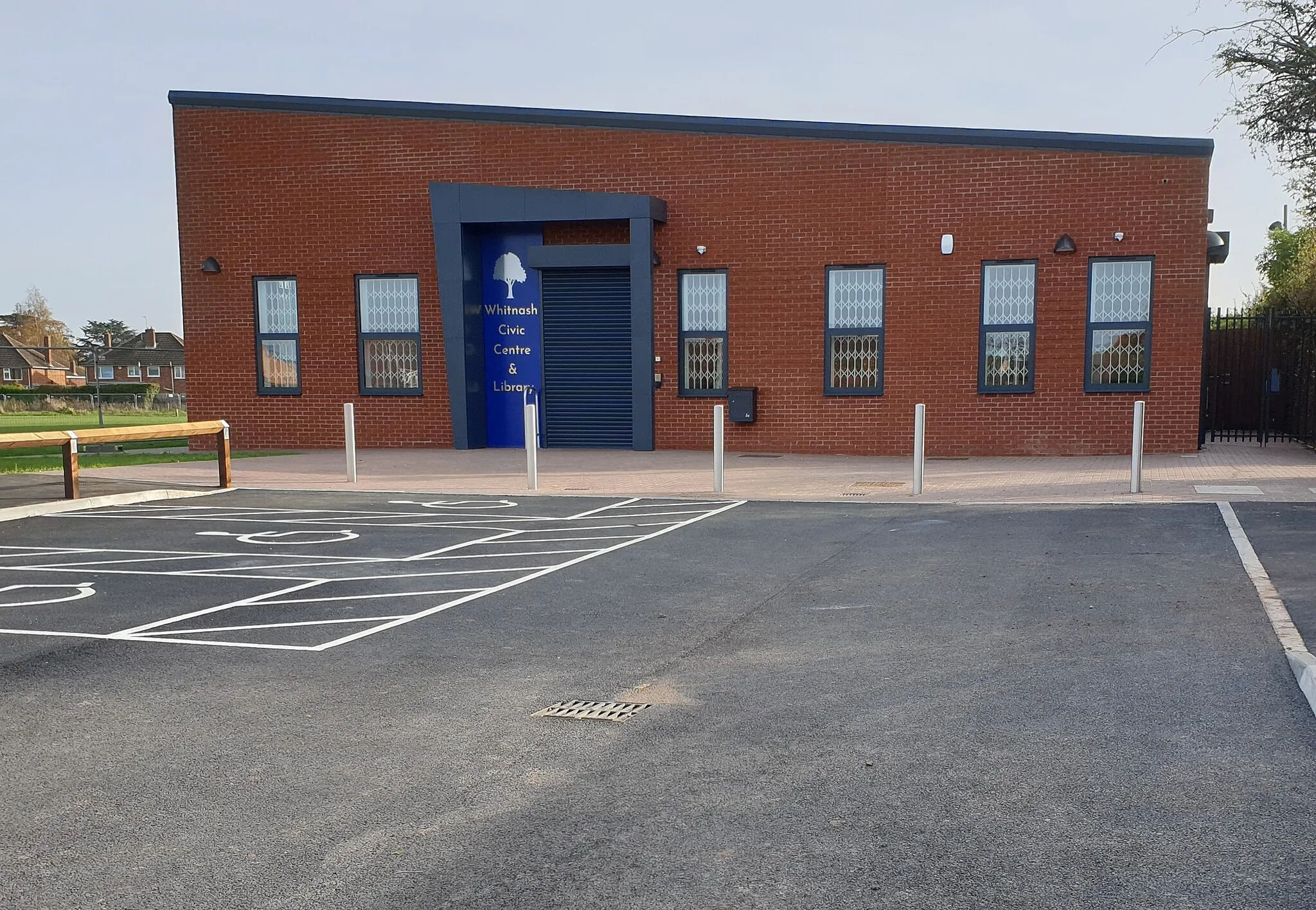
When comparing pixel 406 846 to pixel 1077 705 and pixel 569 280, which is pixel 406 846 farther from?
pixel 569 280

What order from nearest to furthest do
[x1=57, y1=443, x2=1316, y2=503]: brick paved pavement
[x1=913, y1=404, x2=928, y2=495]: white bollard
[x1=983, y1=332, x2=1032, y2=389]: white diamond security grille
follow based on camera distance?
[x1=913, y1=404, x2=928, y2=495]: white bollard < [x1=57, y1=443, x2=1316, y2=503]: brick paved pavement < [x1=983, y1=332, x2=1032, y2=389]: white diamond security grille

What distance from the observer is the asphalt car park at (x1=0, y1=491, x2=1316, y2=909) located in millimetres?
3398

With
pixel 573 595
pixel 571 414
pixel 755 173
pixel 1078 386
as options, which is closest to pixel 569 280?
pixel 571 414

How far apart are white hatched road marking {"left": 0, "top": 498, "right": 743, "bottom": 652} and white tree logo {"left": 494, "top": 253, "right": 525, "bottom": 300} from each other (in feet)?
27.5

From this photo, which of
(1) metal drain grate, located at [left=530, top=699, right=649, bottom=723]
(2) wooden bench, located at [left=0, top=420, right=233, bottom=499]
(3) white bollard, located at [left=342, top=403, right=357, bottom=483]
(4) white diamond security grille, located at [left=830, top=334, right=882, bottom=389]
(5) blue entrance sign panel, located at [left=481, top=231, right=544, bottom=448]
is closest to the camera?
(1) metal drain grate, located at [left=530, top=699, right=649, bottom=723]

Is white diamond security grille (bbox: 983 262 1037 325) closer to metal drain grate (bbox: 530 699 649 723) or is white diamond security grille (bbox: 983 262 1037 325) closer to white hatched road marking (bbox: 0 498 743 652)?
white hatched road marking (bbox: 0 498 743 652)

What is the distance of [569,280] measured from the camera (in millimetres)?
Answer: 20781

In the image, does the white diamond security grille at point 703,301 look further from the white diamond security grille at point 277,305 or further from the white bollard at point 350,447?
the white diamond security grille at point 277,305

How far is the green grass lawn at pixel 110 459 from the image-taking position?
17.5 m

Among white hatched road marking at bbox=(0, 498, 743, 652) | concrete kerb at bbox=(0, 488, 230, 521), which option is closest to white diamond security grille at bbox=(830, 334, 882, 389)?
white hatched road marking at bbox=(0, 498, 743, 652)

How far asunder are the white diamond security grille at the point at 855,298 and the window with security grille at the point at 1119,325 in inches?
134

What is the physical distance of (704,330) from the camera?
20016 millimetres

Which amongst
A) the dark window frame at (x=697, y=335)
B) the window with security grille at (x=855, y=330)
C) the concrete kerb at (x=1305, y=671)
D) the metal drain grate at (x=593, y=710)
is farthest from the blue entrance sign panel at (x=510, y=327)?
the concrete kerb at (x=1305, y=671)

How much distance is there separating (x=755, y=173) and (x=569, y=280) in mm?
3926
